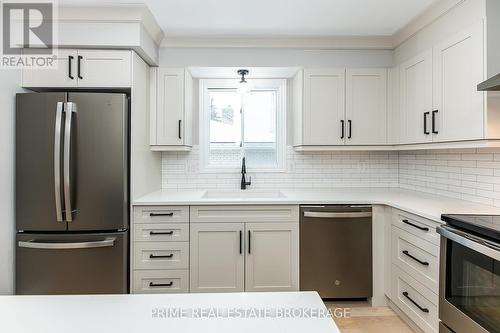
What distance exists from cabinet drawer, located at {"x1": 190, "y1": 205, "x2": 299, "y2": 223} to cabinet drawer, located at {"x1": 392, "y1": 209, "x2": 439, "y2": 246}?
0.78 meters

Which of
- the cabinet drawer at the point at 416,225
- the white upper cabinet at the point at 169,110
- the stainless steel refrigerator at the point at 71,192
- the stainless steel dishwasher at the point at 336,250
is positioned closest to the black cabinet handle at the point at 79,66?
the stainless steel refrigerator at the point at 71,192

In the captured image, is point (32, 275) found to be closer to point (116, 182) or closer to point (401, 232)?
point (116, 182)

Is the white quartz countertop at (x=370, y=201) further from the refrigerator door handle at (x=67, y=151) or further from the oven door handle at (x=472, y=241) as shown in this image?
the refrigerator door handle at (x=67, y=151)

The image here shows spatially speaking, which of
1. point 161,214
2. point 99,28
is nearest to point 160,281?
point 161,214

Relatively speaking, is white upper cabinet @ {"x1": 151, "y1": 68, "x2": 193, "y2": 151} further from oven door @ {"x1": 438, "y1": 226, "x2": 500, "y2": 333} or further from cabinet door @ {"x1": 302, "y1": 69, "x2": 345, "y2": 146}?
oven door @ {"x1": 438, "y1": 226, "x2": 500, "y2": 333}

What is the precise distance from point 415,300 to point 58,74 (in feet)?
10.4

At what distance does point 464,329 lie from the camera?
1.57 meters

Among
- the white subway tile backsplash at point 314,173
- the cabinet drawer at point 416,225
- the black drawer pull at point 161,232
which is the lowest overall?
the black drawer pull at point 161,232

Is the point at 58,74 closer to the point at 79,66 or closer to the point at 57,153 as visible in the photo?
the point at 79,66

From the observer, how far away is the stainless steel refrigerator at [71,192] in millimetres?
2250

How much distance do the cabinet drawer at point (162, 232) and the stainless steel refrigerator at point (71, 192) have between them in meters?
0.14

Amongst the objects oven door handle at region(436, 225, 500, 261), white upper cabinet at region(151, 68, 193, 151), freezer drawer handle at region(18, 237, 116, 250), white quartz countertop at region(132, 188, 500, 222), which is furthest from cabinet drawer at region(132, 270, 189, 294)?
oven door handle at region(436, 225, 500, 261)

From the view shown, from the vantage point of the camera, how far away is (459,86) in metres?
2.03

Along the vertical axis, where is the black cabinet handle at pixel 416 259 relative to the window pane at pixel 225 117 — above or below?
below
